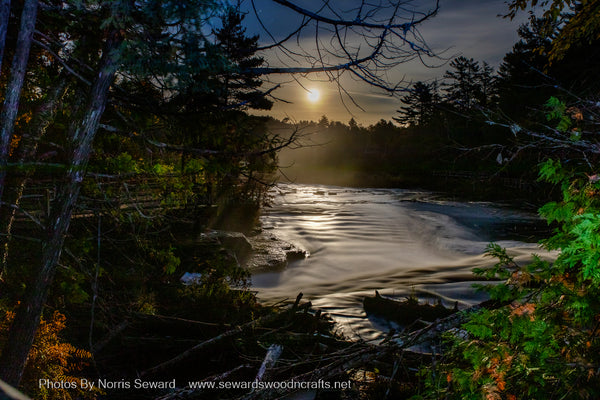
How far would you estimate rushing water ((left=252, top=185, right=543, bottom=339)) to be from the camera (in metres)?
12.7

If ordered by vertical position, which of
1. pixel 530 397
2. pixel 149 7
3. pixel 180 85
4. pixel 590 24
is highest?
pixel 590 24

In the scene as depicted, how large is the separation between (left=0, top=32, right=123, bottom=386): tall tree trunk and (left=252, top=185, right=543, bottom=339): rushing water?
3.65 meters

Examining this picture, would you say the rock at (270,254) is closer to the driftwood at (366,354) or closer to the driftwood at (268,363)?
the driftwood at (268,363)

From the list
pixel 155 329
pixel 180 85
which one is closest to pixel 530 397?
pixel 180 85

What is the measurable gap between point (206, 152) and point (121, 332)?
465 centimetres

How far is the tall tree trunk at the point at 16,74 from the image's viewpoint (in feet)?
13.0

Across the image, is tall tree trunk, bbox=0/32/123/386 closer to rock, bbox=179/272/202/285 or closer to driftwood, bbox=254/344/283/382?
driftwood, bbox=254/344/283/382

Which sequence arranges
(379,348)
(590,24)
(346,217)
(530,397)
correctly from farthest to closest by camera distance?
1. (346,217)
2. (590,24)
3. (379,348)
4. (530,397)

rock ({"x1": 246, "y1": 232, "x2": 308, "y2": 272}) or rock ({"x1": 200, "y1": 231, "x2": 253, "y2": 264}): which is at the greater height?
rock ({"x1": 200, "y1": 231, "x2": 253, "y2": 264})

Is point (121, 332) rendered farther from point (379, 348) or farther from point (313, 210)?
point (313, 210)

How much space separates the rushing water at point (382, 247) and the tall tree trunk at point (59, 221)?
12.0 feet

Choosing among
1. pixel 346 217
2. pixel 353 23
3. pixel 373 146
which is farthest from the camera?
pixel 373 146

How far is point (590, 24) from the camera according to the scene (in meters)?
6.20

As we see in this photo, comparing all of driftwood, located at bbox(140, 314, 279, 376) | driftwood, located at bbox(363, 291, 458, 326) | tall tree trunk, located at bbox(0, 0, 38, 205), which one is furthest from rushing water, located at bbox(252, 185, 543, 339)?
tall tree trunk, located at bbox(0, 0, 38, 205)
